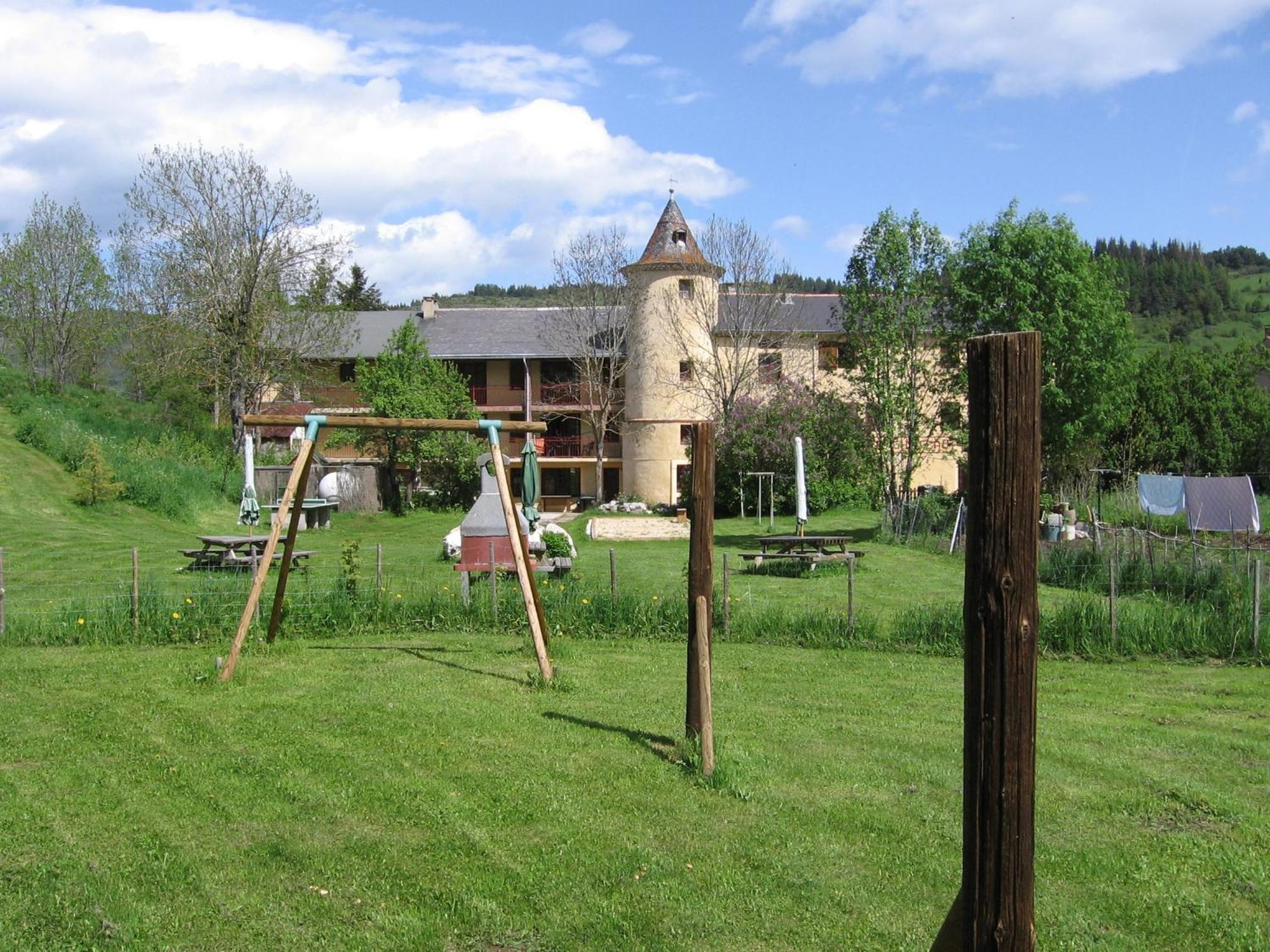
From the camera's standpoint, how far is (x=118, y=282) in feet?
152

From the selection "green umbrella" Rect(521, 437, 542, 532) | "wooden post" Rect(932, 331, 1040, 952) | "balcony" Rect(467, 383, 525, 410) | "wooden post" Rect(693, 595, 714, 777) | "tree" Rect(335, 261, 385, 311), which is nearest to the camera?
"wooden post" Rect(932, 331, 1040, 952)

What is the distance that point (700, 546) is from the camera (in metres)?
8.03

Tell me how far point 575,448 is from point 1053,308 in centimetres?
2565

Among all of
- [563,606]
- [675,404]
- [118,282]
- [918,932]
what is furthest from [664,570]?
[118,282]

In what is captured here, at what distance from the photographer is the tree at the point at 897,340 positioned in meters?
27.8

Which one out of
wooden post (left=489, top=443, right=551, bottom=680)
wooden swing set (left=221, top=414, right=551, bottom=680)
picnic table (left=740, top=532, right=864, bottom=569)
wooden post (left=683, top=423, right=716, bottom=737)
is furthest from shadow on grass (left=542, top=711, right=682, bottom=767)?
picnic table (left=740, top=532, right=864, bottom=569)

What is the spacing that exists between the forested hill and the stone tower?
196 feet

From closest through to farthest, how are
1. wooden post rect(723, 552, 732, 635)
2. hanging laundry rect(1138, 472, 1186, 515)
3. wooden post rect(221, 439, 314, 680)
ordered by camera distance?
wooden post rect(221, 439, 314, 680) → wooden post rect(723, 552, 732, 635) → hanging laundry rect(1138, 472, 1186, 515)

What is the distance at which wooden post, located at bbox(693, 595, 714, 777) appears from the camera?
7.40 metres

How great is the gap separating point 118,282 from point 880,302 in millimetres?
32529

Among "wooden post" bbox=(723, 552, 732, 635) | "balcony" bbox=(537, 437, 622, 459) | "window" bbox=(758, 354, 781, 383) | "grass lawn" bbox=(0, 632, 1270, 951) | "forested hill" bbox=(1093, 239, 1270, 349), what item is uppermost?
"forested hill" bbox=(1093, 239, 1270, 349)

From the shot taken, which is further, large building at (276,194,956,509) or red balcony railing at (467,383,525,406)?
red balcony railing at (467,383,525,406)

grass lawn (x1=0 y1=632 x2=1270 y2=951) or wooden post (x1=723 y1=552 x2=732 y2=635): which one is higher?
wooden post (x1=723 y1=552 x2=732 y2=635)

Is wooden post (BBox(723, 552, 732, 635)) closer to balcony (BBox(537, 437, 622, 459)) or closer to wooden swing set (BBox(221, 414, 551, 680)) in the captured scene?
wooden swing set (BBox(221, 414, 551, 680))
